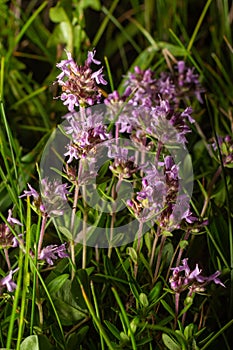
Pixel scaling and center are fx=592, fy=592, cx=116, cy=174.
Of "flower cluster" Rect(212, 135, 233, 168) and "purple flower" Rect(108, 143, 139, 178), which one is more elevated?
"purple flower" Rect(108, 143, 139, 178)

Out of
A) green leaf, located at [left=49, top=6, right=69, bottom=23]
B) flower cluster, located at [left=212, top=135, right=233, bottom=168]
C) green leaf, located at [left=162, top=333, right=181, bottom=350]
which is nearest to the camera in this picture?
green leaf, located at [left=162, top=333, right=181, bottom=350]

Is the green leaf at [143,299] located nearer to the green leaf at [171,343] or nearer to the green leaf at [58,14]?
the green leaf at [171,343]

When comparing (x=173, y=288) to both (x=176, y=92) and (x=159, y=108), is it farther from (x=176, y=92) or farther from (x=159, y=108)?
(x=176, y=92)

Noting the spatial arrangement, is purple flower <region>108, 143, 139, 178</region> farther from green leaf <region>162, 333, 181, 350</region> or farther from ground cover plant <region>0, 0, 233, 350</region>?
green leaf <region>162, 333, 181, 350</region>

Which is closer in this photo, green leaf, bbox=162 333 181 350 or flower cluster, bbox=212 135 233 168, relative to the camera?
green leaf, bbox=162 333 181 350

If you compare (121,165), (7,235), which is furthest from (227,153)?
(7,235)

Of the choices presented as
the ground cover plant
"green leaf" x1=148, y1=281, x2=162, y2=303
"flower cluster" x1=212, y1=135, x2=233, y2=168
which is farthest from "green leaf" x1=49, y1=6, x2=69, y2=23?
"green leaf" x1=148, y1=281, x2=162, y2=303

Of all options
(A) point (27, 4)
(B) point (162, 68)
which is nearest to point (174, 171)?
(B) point (162, 68)

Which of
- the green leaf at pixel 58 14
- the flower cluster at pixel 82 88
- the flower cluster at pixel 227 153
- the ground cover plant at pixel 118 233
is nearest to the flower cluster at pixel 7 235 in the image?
the ground cover plant at pixel 118 233

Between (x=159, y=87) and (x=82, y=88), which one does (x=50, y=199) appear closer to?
(x=82, y=88)
